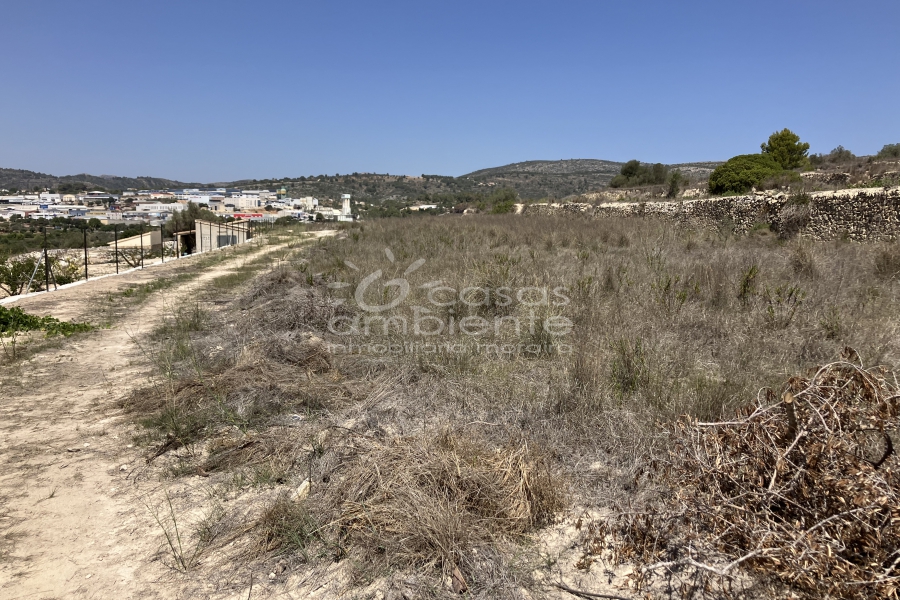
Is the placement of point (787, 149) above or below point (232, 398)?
above

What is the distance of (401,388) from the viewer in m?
4.04

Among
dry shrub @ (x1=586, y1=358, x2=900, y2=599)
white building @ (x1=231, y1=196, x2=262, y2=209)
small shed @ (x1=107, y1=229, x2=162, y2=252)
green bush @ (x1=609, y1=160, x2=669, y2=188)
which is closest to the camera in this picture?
dry shrub @ (x1=586, y1=358, x2=900, y2=599)

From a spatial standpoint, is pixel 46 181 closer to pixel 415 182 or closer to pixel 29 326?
pixel 415 182

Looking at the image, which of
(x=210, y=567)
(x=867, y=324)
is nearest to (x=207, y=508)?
(x=210, y=567)

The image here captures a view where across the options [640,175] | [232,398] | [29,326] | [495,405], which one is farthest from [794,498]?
[640,175]

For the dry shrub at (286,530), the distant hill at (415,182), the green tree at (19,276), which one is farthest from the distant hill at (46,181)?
the dry shrub at (286,530)

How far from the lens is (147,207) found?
169 feet

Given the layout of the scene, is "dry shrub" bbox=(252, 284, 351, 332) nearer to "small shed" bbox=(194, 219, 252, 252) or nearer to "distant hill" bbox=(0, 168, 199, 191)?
"small shed" bbox=(194, 219, 252, 252)

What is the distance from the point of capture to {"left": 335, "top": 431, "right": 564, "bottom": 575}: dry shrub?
2232mm

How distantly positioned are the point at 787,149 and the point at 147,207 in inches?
2249

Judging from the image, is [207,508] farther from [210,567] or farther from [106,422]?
[106,422]

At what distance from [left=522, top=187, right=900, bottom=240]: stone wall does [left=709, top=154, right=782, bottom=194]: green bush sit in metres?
3.05

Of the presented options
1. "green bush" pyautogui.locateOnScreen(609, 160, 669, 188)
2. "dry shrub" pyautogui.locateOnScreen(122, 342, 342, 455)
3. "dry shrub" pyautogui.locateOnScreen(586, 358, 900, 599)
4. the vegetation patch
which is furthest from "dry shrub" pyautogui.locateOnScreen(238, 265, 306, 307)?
"green bush" pyautogui.locateOnScreen(609, 160, 669, 188)

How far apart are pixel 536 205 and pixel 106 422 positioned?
25.9m
